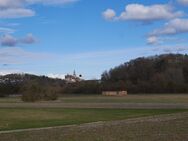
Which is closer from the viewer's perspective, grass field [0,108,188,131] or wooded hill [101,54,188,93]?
grass field [0,108,188,131]

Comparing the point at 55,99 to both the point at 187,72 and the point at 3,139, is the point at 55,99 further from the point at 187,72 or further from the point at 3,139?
the point at 187,72

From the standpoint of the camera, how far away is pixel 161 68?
178 metres

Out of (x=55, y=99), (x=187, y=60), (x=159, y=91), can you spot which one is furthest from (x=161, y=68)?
(x=55, y=99)

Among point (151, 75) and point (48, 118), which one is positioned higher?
point (151, 75)

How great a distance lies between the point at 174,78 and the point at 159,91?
546 inches

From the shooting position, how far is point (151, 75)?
172 meters

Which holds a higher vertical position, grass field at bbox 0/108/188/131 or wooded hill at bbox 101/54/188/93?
wooded hill at bbox 101/54/188/93

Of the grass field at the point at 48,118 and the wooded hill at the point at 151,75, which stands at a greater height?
the wooded hill at the point at 151,75

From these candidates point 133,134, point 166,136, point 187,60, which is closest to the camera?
point 166,136

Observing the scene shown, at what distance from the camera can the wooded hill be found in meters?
142

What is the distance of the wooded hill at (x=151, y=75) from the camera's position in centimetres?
14212

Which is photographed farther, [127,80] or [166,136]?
[127,80]

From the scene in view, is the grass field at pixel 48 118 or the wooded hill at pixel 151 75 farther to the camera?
the wooded hill at pixel 151 75

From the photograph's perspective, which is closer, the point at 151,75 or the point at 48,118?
the point at 48,118
